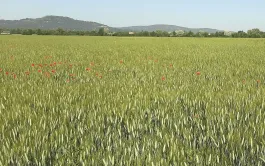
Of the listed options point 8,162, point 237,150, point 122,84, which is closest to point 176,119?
point 237,150

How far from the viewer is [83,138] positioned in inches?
136

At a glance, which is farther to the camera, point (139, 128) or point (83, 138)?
point (139, 128)

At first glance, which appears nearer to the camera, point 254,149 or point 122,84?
point 254,149

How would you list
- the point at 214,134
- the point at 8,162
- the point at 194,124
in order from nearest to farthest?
the point at 8,162 < the point at 214,134 < the point at 194,124

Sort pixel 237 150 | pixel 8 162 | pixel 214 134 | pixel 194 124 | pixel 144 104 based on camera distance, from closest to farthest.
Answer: pixel 8 162
pixel 237 150
pixel 214 134
pixel 194 124
pixel 144 104

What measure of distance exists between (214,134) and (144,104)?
1.64 m

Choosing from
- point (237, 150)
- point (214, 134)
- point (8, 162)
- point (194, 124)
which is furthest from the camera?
point (194, 124)

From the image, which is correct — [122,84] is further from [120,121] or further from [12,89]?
[120,121]

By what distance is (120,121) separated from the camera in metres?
4.18

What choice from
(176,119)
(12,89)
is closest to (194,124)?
(176,119)

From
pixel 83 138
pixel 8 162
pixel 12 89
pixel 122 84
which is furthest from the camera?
pixel 122 84

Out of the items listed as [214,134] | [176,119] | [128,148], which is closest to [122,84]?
[176,119]

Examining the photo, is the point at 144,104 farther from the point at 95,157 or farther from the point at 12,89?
the point at 12,89

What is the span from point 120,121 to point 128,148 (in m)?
1.28
